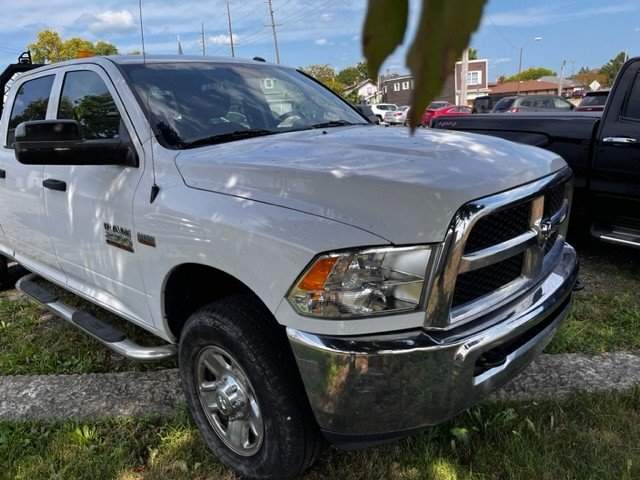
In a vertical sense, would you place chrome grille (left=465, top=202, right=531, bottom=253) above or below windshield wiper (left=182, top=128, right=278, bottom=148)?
below

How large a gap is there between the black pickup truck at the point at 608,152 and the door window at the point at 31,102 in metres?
4.13

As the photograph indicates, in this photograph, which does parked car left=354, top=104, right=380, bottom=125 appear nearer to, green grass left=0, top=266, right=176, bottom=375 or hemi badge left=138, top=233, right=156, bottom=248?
hemi badge left=138, top=233, right=156, bottom=248

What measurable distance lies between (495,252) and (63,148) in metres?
2.08

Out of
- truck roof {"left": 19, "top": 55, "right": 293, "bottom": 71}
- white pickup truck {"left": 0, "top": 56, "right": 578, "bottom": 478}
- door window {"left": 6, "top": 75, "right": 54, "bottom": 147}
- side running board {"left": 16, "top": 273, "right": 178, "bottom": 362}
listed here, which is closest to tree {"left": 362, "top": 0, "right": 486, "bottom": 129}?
white pickup truck {"left": 0, "top": 56, "right": 578, "bottom": 478}

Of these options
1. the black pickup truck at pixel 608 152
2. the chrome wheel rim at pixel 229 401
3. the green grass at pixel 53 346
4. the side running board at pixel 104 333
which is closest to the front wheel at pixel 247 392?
the chrome wheel rim at pixel 229 401

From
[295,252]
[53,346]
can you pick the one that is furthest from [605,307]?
[53,346]

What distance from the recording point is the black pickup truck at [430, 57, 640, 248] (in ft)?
14.6

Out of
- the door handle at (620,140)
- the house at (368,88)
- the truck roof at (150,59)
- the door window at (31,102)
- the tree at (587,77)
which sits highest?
the tree at (587,77)

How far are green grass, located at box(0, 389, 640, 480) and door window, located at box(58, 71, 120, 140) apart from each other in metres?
1.64

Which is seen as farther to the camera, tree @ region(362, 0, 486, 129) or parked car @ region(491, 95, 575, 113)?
parked car @ region(491, 95, 575, 113)

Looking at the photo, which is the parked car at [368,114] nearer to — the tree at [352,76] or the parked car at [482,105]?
the tree at [352,76]

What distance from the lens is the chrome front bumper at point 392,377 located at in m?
1.83

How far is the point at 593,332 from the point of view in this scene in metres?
3.70

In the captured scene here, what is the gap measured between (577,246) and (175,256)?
185 inches
